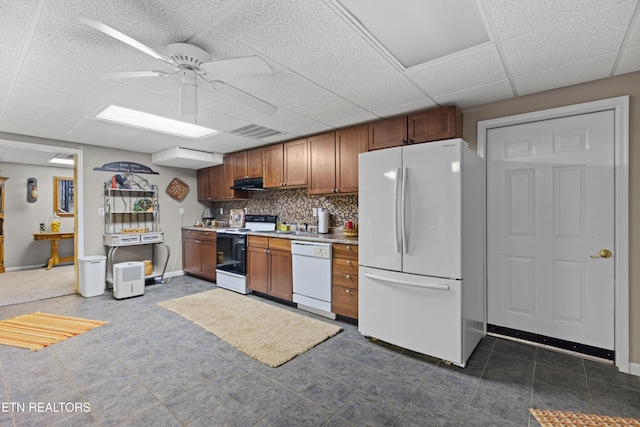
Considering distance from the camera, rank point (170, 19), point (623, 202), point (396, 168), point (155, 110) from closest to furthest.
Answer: point (170, 19), point (623, 202), point (396, 168), point (155, 110)

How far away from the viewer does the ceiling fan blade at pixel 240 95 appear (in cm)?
207

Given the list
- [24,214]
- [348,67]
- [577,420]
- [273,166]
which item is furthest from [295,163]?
[24,214]

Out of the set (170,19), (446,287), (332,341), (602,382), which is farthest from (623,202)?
(170,19)

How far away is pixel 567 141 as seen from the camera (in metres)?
2.60

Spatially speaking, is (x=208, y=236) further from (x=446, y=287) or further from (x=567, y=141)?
(x=567, y=141)

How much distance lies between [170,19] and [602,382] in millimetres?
3747

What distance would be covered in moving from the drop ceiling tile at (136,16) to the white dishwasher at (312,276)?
93.9 inches

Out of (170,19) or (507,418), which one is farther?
(507,418)

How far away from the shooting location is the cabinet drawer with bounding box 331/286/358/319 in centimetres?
318

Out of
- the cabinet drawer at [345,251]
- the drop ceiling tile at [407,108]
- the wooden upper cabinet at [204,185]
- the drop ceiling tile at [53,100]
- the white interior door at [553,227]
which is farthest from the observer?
the wooden upper cabinet at [204,185]

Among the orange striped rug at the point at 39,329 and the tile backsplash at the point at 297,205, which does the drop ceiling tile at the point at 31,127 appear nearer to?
the orange striped rug at the point at 39,329

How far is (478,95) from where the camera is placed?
2.75 meters

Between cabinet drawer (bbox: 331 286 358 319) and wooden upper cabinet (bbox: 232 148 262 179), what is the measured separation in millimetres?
2394

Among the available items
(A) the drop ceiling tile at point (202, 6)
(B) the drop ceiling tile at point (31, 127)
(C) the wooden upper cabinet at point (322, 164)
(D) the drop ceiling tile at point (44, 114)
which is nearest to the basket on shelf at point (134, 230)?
(B) the drop ceiling tile at point (31, 127)
